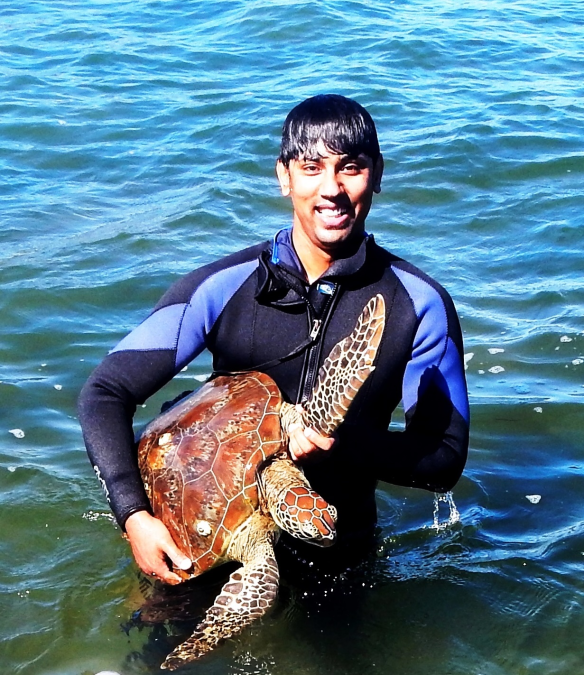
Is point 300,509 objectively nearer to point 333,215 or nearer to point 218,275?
point 218,275

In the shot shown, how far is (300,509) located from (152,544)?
61 cm

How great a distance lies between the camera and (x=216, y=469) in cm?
397

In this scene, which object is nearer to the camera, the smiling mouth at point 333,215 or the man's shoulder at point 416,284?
the smiling mouth at point 333,215

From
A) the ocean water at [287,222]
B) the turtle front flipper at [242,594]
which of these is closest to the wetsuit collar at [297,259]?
the turtle front flipper at [242,594]

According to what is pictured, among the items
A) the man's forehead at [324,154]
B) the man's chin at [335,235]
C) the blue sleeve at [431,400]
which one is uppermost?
the man's forehead at [324,154]

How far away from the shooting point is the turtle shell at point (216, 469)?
155 inches

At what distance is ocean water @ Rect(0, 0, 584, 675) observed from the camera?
442cm

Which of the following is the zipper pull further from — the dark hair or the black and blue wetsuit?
the dark hair

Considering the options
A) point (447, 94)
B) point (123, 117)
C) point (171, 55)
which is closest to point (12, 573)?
point (123, 117)

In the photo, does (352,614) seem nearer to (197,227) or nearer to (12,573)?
(12,573)

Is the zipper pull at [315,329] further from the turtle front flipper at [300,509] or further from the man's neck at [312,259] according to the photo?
the turtle front flipper at [300,509]

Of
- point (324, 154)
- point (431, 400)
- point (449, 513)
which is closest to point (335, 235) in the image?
point (324, 154)

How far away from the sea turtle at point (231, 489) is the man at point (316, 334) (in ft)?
0.42

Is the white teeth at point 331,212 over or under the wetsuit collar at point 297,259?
over
